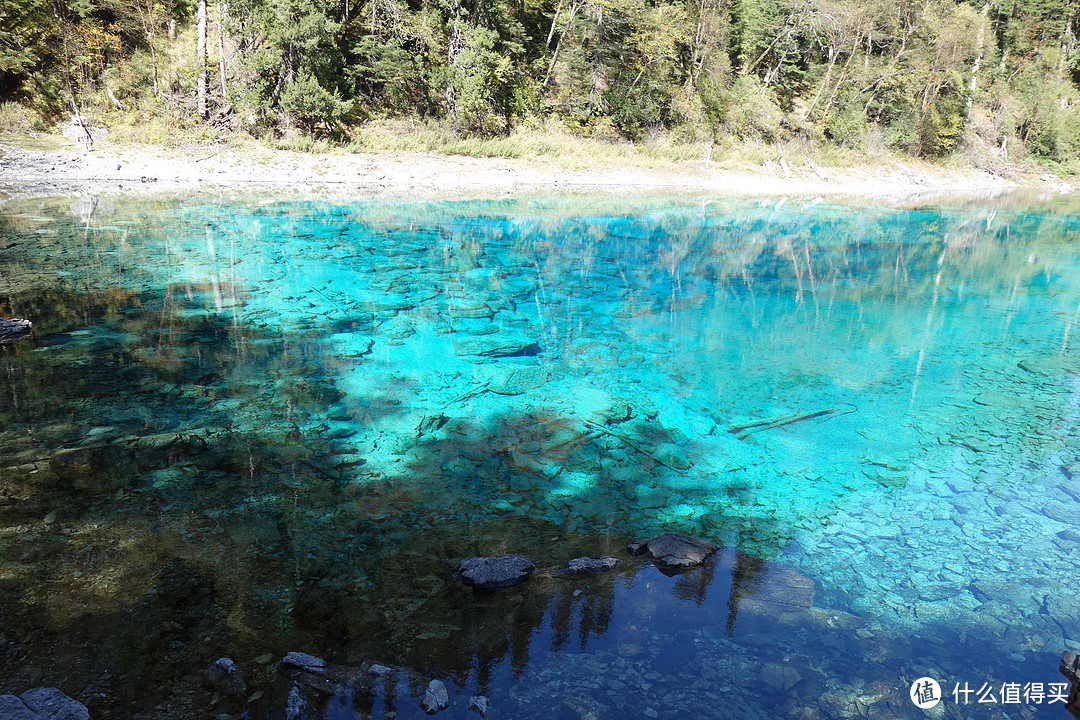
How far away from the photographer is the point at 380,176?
22.3 meters

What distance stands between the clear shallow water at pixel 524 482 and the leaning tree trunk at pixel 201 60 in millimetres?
14470

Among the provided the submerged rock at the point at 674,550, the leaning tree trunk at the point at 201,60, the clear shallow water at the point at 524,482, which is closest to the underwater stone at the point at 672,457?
the clear shallow water at the point at 524,482

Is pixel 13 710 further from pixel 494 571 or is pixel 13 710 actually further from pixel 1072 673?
pixel 1072 673

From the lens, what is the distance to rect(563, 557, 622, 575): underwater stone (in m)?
3.64

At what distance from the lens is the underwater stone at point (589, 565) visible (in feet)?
11.9

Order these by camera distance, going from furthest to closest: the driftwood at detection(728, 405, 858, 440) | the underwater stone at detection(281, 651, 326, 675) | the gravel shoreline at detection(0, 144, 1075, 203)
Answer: the gravel shoreline at detection(0, 144, 1075, 203), the driftwood at detection(728, 405, 858, 440), the underwater stone at detection(281, 651, 326, 675)

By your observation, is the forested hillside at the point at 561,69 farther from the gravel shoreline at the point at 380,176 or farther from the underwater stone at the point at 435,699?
the underwater stone at the point at 435,699

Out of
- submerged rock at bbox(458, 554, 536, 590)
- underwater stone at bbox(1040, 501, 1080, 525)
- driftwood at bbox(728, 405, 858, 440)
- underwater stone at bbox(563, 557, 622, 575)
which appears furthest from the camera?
driftwood at bbox(728, 405, 858, 440)

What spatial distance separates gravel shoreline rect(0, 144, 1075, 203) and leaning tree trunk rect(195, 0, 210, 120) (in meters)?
2.91

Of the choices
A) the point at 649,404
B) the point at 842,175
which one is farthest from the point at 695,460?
the point at 842,175

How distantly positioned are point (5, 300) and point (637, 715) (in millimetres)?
8935

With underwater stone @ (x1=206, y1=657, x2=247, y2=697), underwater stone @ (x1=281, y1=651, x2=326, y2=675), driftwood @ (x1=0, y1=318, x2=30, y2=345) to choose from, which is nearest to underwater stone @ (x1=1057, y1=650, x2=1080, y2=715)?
underwater stone @ (x1=281, y1=651, x2=326, y2=675)

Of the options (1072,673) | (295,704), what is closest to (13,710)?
(295,704)

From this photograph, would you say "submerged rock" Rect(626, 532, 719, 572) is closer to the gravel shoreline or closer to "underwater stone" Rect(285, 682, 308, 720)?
"underwater stone" Rect(285, 682, 308, 720)
